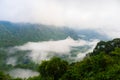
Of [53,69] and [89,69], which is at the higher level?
[53,69]

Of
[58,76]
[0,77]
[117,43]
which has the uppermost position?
[117,43]

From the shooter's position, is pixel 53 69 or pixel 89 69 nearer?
pixel 89 69

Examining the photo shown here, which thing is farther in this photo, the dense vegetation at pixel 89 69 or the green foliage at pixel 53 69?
the green foliage at pixel 53 69

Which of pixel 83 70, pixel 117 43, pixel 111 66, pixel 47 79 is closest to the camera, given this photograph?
pixel 111 66

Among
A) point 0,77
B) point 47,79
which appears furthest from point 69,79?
point 0,77

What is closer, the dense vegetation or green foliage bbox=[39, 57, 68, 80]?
the dense vegetation

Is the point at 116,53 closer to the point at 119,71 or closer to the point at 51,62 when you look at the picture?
the point at 119,71

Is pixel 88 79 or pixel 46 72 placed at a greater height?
pixel 46 72

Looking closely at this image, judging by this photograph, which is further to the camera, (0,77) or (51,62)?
(0,77)

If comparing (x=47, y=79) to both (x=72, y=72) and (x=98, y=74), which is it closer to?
(x=72, y=72)

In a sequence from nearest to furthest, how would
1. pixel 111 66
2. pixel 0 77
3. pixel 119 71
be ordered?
pixel 119 71 → pixel 111 66 → pixel 0 77
